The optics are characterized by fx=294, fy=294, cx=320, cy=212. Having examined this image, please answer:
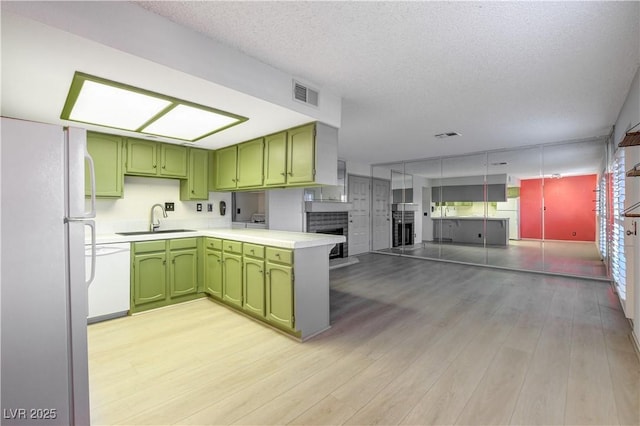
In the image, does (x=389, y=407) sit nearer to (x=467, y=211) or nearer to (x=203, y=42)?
(x=203, y=42)

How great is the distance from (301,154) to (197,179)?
1.92 metres

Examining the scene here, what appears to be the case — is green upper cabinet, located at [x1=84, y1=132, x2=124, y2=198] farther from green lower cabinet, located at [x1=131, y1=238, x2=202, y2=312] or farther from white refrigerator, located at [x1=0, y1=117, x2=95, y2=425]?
white refrigerator, located at [x1=0, y1=117, x2=95, y2=425]

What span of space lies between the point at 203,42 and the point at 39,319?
1.82m

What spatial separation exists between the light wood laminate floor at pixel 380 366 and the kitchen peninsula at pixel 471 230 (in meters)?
5.09

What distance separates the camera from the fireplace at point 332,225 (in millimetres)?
5836

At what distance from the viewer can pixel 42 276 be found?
4.32ft

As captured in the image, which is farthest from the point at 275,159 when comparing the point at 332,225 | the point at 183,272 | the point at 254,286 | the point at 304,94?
the point at 332,225

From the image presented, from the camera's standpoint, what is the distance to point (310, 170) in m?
2.94

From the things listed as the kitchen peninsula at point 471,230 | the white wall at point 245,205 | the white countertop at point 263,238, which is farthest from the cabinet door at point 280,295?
the kitchen peninsula at point 471,230

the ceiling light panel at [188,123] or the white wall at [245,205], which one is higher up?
the ceiling light panel at [188,123]

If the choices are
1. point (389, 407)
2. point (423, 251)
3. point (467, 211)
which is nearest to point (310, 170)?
point (389, 407)

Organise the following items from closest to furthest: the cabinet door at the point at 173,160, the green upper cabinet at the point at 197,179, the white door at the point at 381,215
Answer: the cabinet door at the point at 173,160, the green upper cabinet at the point at 197,179, the white door at the point at 381,215

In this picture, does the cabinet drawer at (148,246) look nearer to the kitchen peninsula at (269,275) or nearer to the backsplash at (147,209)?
the kitchen peninsula at (269,275)

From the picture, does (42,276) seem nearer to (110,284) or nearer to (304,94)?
(110,284)
